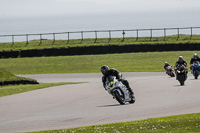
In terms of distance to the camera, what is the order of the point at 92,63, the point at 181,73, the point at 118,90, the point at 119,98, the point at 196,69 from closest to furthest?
the point at 118,90 < the point at 119,98 < the point at 181,73 < the point at 196,69 < the point at 92,63

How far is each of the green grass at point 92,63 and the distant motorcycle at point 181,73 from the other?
13105mm

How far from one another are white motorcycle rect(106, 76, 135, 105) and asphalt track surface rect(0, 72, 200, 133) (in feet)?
0.95

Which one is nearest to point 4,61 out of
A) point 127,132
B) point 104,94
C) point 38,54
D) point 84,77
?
point 38,54

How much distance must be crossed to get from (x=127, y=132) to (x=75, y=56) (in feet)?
136

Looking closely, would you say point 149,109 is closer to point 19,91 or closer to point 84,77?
point 19,91

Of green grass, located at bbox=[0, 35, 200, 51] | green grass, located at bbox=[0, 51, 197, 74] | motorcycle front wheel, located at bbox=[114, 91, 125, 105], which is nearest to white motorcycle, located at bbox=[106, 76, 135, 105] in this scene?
motorcycle front wheel, located at bbox=[114, 91, 125, 105]

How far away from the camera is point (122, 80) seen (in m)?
19.3

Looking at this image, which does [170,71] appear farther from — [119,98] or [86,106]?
[86,106]

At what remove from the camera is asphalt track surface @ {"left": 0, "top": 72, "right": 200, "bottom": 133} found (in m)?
15.9

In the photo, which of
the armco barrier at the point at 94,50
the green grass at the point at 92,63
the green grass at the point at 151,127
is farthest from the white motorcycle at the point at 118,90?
the armco barrier at the point at 94,50

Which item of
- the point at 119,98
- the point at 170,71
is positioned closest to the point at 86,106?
the point at 119,98

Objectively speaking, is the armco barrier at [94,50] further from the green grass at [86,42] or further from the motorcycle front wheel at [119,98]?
the motorcycle front wheel at [119,98]

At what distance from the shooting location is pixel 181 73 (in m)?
26.8

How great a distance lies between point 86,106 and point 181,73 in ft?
27.9
